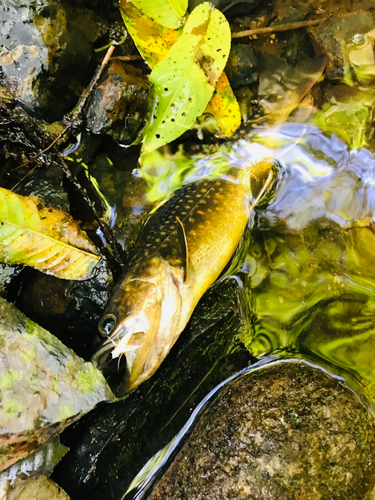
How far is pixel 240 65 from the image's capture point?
9.42 feet

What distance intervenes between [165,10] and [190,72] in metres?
0.54

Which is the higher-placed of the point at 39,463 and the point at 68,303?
the point at 68,303

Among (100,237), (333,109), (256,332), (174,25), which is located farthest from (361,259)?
(174,25)

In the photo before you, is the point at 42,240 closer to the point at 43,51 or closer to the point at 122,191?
the point at 122,191

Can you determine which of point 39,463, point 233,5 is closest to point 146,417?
point 39,463

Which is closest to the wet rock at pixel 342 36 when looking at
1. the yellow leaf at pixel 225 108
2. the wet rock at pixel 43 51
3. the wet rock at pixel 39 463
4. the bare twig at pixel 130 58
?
the yellow leaf at pixel 225 108

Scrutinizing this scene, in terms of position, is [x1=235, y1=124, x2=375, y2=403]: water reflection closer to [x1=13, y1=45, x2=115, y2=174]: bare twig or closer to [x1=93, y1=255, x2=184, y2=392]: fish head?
[x1=93, y1=255, x2=184, y2=392]: fish head

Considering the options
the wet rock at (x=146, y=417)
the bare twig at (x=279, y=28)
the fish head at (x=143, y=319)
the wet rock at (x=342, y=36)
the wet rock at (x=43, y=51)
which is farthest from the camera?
the bare twig at (x=279, y=28)

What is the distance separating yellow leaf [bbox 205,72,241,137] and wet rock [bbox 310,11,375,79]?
911 millimetres

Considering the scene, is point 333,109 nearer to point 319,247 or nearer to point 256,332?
point 319,247

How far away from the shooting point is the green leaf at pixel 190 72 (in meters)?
2.44

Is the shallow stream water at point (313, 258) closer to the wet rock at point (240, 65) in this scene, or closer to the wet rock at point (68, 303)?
the wet rock at point (240, 65)

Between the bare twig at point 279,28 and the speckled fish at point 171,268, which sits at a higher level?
the bare twig at point 279,28

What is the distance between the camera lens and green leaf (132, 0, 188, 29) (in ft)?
8.24
